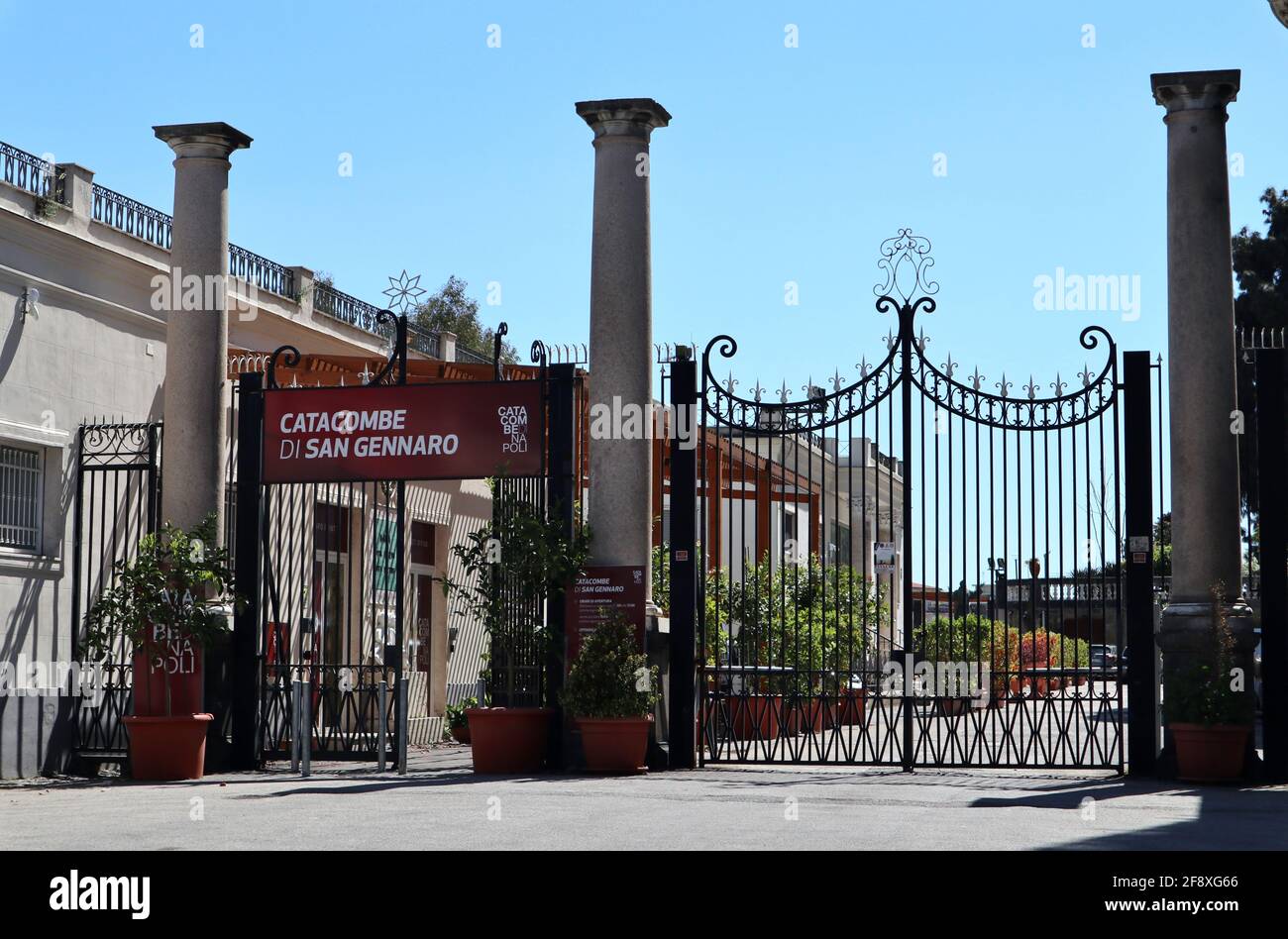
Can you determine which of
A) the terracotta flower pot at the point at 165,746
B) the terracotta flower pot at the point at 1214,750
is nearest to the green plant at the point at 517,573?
the terracotta flower pot at the point at 165,746

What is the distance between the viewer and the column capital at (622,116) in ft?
45.7

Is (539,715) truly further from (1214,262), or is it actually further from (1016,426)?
(1214,262)

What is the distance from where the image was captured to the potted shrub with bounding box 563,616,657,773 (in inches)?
519

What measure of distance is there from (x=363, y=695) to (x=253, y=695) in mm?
971

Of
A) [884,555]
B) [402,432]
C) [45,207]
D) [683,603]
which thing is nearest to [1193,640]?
[884,555]

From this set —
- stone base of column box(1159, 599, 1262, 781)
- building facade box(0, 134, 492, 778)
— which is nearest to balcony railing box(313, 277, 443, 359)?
building facade box(0, 134, 492, 778)

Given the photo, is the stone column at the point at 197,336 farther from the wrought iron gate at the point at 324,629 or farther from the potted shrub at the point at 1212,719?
the potted shrub at the point at 1212,719

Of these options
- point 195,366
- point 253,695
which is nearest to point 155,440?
point 195,366

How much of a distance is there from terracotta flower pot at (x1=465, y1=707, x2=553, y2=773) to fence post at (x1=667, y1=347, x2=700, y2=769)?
1179 mm

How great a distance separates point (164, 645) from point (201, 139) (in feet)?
15.2

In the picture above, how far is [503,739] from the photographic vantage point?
44.6ft

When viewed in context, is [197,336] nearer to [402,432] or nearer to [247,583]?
[402,432]

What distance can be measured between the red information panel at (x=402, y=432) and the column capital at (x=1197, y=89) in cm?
568

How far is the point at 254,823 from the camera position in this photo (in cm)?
975
